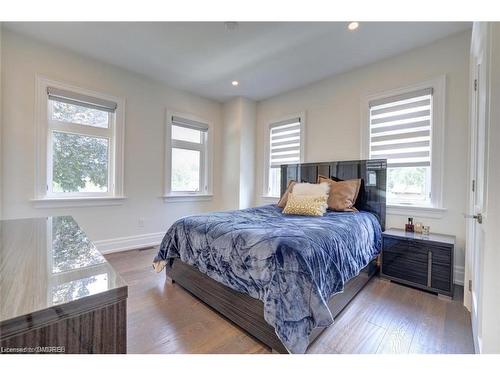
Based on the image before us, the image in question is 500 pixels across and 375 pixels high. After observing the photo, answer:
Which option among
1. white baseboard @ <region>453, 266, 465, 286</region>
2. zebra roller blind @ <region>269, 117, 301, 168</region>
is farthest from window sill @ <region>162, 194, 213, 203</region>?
white baseboard @ <region>453, 266, 465, 286</region>

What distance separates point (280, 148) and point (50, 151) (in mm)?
3342

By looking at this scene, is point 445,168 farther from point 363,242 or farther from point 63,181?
point 63,181

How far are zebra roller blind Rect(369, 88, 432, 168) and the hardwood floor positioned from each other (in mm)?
1468

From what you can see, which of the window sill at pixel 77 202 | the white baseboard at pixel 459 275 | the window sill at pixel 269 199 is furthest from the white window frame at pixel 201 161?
the white baseboard at pixel 459 275

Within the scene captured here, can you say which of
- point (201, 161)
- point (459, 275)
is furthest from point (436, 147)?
point (201, 161)

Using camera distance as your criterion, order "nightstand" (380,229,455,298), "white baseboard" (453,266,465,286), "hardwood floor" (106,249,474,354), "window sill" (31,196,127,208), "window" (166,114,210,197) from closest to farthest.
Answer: "hardwood floor" (106,249,474,354), "nightstand" (380,229,455,298), "white baseboard" (453,266,465,286), "window sill" (31,196,127,208), "window" (166,114,210,197)

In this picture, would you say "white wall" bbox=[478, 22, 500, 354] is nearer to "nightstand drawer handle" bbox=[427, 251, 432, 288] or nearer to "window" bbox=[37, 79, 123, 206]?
"nightstand drawer handle" bbox=[427, 251, 432, 288]

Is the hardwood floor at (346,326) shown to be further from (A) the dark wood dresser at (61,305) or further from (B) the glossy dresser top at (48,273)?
(A) the dark wood dresser at (61,305)

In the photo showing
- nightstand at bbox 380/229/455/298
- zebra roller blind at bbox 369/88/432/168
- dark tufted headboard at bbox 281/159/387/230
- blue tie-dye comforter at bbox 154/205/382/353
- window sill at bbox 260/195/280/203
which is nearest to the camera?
blue tie-dye comforter at bbox 154/205/382/353

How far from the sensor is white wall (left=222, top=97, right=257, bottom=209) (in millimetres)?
4320

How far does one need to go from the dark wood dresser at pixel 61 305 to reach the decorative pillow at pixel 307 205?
2150mm

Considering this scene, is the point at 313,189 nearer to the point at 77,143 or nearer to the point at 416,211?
the point at 416,211

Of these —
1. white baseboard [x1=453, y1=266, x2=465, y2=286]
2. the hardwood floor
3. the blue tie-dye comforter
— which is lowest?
the hardwood floor

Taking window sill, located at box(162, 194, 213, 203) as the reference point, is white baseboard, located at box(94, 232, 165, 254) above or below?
below
